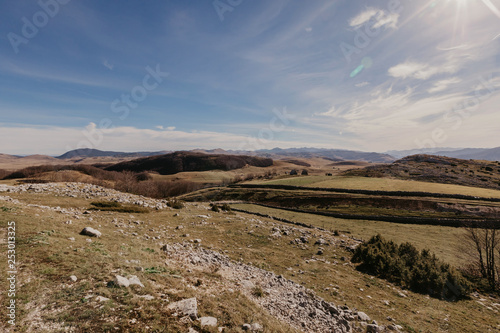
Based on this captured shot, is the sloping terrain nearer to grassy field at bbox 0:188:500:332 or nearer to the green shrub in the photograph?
the green shrub

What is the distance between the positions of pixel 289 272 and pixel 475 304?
1427 centimetres

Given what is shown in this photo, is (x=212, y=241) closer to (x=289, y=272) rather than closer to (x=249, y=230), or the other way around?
(x=249, y=230)

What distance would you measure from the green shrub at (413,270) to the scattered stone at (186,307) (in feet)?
53.6

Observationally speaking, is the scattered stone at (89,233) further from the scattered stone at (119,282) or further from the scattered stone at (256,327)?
the scattered stone at (256,327)

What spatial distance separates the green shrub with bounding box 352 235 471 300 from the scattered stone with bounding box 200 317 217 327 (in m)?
15.8

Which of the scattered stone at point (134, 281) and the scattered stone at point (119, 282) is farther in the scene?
the scattered stone at point (134, 281)

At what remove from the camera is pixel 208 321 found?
→ 750 cm

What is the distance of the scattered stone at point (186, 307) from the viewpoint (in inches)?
295

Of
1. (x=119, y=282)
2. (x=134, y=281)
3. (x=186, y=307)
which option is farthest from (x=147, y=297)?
(x=186, y=307)

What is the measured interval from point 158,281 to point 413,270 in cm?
1987

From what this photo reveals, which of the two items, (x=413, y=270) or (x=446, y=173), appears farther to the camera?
(x=446, y=173)

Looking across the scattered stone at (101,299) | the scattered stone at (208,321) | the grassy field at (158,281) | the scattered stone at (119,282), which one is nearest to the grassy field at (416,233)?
the grassy field at (158,281)

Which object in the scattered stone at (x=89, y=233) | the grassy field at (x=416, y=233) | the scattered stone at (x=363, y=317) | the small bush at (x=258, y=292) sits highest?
the scattered stone at (x=89, y=233)

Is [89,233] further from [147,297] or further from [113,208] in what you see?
[113,208]
